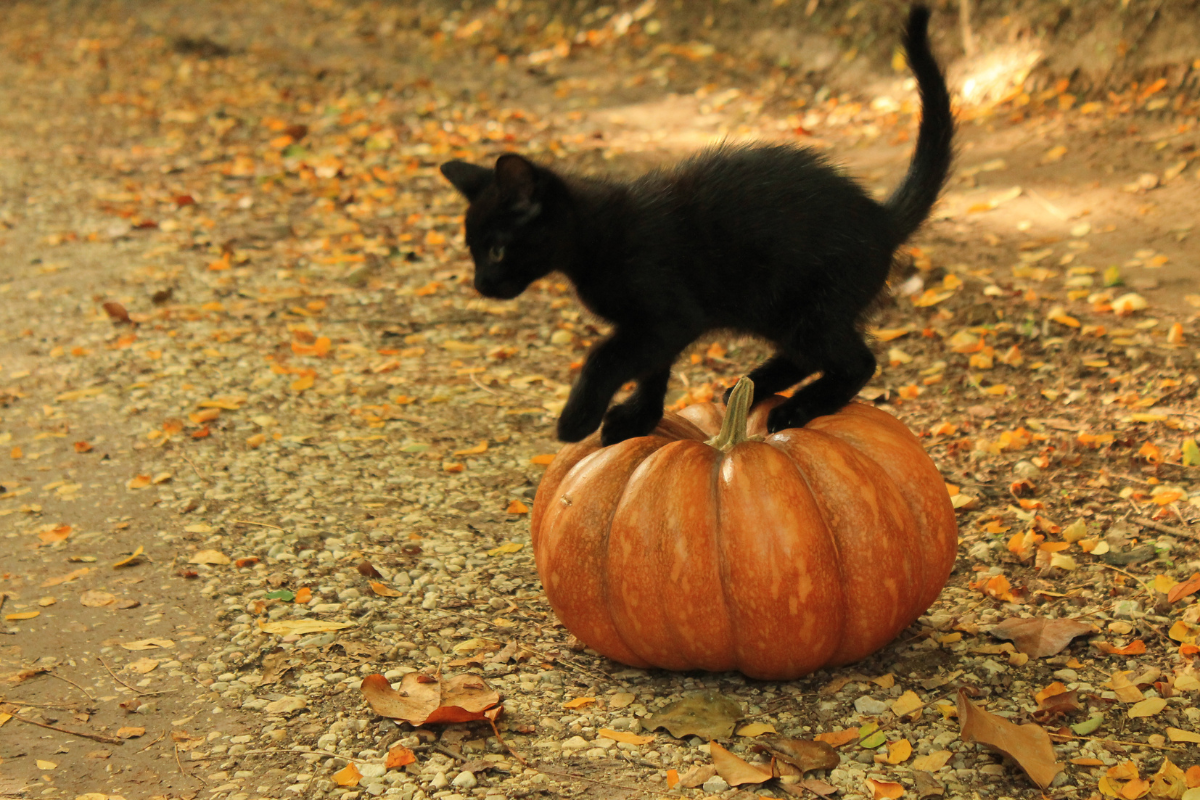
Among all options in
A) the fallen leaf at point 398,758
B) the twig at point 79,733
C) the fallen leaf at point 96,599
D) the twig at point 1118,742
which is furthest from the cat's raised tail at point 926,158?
the fallen leaf at point 96,599

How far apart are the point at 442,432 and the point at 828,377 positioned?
186 cm

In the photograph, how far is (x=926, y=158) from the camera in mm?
3277

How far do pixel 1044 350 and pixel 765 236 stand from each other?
2.15 metres

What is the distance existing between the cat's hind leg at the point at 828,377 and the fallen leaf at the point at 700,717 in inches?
32.2

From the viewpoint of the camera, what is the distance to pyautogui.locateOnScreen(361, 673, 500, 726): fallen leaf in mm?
2604

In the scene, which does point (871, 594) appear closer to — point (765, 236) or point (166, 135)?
point (765, 236)

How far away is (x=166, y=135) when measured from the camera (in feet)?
29.7

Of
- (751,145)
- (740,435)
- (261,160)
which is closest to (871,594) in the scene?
(740,435)

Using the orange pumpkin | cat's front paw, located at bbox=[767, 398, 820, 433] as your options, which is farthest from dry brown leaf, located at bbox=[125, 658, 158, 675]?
cat's front paw, located at bbox=[767, 398, 820, 433]

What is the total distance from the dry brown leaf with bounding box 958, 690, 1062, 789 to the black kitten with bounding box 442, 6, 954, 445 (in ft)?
3.08

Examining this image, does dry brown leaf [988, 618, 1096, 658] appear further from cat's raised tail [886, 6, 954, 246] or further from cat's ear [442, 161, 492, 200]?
cat's ear [442, 161, 492, 200]

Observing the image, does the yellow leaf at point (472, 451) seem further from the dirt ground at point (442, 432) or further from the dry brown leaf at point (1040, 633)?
the dry brown leaf at point (1040, 633)

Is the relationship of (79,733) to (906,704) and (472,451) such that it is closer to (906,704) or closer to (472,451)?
(472,451)

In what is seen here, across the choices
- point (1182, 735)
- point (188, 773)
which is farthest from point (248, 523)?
point (1182, 735)
